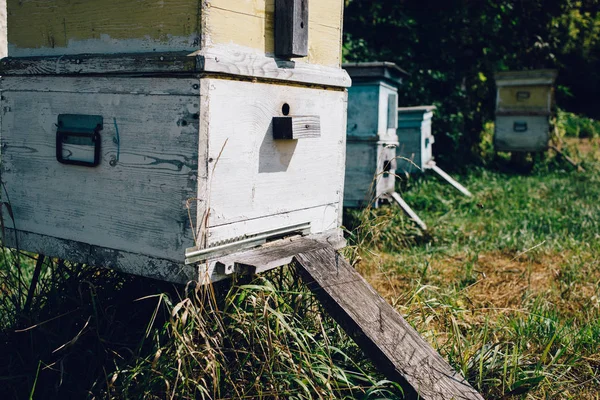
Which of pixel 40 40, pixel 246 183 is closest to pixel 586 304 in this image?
pixel 246 183

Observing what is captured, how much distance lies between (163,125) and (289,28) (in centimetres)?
66

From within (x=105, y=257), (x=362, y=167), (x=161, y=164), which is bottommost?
(x=105, y=257)

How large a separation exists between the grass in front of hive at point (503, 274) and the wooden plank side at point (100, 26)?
1.38 metres

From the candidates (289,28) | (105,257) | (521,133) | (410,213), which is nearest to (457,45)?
(521,133)

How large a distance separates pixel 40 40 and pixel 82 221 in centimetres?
81

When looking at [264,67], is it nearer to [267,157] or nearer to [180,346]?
[267,157]

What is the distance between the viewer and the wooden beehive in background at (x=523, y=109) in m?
9.38

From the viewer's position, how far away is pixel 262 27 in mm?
2523

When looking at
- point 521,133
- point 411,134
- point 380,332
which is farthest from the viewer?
point 521,133

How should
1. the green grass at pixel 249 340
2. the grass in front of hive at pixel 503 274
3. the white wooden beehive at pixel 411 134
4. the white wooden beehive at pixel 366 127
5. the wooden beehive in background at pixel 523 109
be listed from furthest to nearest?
the wooden beehive in background at pixel 523 109, the white wooden beehive at pixel 411 134, the white wooden beehive at pixel 366 127, the grass in front of hive at pixel 503 274, the green grass at pixel 249 340

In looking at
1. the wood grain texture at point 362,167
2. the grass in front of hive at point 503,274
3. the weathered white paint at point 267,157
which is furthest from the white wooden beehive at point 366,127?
the weathered white paint at point 267,157

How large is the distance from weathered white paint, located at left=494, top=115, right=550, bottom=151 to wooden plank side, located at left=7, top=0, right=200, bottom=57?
8209 millimetres

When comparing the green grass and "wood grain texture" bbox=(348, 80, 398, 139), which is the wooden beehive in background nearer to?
"wood grain texture" bbox=(348, 80, 398, 139)

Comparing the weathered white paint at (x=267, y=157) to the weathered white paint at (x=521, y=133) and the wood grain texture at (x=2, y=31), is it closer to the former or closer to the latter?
the wood grain texture at (x=2, y=31)
